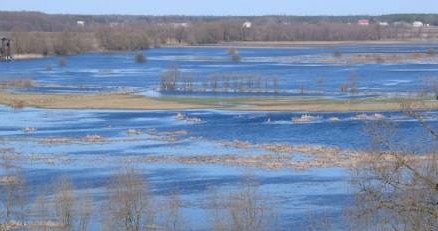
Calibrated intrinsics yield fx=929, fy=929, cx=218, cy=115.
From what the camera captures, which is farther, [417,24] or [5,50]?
[417,24]

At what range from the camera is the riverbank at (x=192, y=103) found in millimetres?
35344

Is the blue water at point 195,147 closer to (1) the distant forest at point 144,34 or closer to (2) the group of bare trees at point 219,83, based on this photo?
(2) the group of bare trees at point 219,83

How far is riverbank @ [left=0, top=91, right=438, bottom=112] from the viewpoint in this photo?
116ft

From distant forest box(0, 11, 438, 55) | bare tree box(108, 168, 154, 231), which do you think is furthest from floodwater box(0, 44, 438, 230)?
distant forest box(0, 11, 438, 55)

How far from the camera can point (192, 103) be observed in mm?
38938

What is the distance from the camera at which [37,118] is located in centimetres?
3425

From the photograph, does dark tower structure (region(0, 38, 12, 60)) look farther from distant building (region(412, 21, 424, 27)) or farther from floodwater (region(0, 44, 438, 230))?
distant building (region(412, 21, 424, 27))

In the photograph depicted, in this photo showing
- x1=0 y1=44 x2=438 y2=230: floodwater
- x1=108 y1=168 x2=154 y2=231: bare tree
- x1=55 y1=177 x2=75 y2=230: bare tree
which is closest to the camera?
x1=108 y1=168 x2=154 y2=231: bare tree

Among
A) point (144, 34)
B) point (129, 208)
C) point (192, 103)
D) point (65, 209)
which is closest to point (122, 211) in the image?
point (129, 208)

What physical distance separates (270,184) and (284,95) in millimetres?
21691

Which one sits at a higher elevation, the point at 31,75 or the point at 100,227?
the point at 100,227

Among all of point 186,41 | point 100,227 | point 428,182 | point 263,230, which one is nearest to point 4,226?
point 100,227

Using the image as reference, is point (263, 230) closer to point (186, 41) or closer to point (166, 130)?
point (166, 130)

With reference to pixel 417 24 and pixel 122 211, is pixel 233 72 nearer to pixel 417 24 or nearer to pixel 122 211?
pixel 122 211
